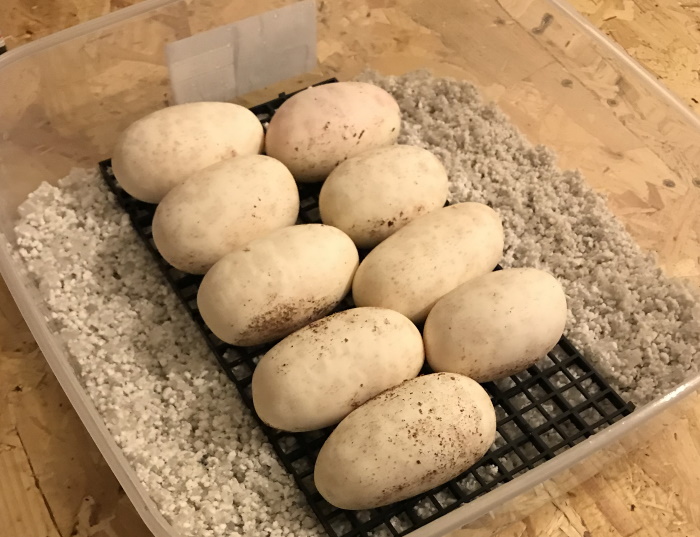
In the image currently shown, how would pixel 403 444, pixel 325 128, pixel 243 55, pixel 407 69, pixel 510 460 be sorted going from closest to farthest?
pixel 403 444
pixel 510 460
pixel 325 128
pixel 243 55
pixel 407 69

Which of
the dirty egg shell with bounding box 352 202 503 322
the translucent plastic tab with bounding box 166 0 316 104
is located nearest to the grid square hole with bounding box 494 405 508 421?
the dirty egg shell with bounding box 352 202 503 322

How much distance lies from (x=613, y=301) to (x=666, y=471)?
0.59ft

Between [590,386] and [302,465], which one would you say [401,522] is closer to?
[302,465]

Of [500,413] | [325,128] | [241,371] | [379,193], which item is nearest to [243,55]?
[325,128]

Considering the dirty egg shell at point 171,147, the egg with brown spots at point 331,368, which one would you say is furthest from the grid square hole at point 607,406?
the dirty egg shell at point 171,147

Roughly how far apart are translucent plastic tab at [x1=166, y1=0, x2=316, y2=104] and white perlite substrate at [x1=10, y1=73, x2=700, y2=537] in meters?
0.11

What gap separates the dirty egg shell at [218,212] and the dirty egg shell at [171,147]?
3 centimetres

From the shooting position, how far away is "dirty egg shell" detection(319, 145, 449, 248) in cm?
75

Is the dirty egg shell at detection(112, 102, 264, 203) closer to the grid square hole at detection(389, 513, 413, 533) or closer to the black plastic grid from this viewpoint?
the black plastic grid

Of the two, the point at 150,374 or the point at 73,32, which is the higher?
the point at 73,32

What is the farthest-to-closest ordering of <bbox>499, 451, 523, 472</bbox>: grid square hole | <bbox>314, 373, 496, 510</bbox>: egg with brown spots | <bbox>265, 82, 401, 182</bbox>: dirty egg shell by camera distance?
<bbox>265, 82, 401, 182</bbox>: dirty egg shell
<bbox>499, 451, 523, 472</bbox>: grid square hole
<bbox>314, 373, 496, 510</bbox>: egg with brown spots

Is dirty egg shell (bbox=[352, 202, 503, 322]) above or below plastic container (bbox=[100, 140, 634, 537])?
above

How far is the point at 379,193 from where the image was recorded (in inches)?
29.6

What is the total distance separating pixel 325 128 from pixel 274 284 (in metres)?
0.21
